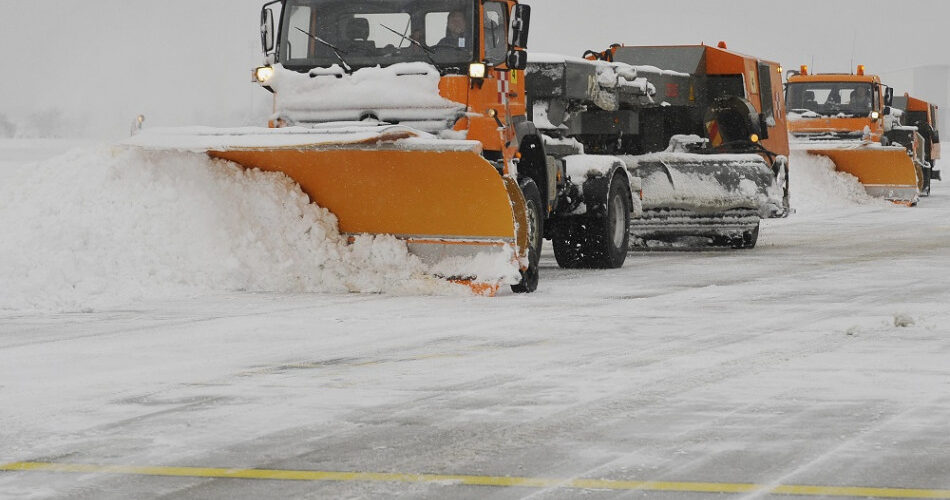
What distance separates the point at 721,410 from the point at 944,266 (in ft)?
27.3

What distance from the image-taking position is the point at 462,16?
11.8 meters

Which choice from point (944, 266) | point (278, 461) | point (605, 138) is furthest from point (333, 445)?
point (605, 138)

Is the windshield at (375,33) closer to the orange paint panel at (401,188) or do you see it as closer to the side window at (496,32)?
the side window at (496,32)

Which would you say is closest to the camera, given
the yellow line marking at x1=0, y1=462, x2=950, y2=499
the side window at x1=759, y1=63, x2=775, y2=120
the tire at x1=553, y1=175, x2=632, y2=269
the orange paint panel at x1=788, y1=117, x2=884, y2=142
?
the yellow line marking at x1=0, y1=462, x2=950, y2=499

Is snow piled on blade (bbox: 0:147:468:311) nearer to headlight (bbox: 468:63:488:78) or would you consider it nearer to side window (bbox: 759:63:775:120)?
headlight (bbox: 468:63:488:78)

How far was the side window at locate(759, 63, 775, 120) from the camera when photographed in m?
19.2

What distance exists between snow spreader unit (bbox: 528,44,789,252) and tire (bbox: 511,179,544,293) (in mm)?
2029

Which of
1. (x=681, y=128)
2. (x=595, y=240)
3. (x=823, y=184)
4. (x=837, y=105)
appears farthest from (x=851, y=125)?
(x=595, y=240)

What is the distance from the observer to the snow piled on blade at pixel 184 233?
11.1 m

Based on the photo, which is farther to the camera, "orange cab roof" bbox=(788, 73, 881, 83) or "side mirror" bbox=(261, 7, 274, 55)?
"orange cab roof" bbox=(788, 73, 881, 83)

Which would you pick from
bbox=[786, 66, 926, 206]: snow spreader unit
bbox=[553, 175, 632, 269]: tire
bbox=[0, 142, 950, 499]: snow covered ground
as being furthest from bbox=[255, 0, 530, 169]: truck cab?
bbox=[786, 66, 926, 206]: snow spreader unit

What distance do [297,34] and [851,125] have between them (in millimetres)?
18071

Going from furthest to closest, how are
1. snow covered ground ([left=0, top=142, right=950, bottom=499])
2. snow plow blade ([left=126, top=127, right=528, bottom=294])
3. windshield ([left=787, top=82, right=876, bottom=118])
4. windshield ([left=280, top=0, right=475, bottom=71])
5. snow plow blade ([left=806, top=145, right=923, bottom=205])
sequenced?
1. windshield ([left=787, top=82, right=876, bottom=118])
2. snow plow blade ([left=806, top=145, right=923, bottom=205])
3. windshield ([left=280, top=0, right=475, bottom=71])
4. snow plow blade ([left=126, top=127, right=528, bottom=294])
5. snow covered ground ([left=0, top=142, right=950, bottom=499])

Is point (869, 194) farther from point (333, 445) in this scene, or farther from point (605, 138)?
point (333, 445)
